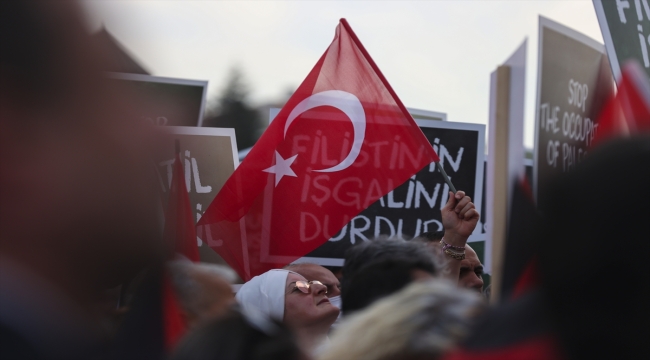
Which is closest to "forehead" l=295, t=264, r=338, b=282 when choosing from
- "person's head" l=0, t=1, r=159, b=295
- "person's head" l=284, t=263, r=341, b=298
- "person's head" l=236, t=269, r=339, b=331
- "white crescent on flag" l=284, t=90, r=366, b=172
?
"person's head" l=284, t=263, r=341, b=298

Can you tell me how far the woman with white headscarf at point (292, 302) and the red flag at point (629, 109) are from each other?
176 cm

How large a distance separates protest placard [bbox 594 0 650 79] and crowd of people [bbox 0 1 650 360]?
1459 millimetres

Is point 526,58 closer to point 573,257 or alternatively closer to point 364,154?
point 573,257

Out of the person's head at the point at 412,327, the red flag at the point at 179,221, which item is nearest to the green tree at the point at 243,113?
the red flag at the point at 179,221

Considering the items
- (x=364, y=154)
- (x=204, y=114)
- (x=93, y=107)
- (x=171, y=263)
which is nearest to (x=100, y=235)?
(x=93, y=107)

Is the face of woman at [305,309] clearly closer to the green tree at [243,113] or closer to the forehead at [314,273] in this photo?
the forehead at [314,273]

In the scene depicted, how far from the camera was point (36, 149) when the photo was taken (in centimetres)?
97

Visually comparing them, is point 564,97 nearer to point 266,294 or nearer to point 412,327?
point 412,327

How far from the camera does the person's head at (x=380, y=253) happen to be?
2152 millimetres

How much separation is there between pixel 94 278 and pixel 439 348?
0.61 m

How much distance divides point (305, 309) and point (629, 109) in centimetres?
189

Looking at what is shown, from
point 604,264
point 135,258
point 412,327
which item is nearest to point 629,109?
point 412,327

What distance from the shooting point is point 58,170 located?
3.23 feet

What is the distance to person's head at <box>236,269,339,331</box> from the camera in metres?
3.21
